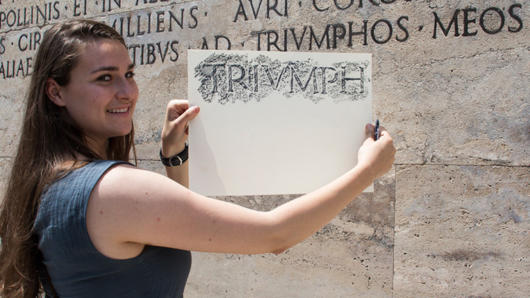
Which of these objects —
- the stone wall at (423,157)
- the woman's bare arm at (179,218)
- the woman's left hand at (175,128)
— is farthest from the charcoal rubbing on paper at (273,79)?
the stone wall at (423,157)

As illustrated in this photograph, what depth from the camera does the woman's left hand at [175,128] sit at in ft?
5.23

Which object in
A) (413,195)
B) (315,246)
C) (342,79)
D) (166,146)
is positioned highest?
(342,79)

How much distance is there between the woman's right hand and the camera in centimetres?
131

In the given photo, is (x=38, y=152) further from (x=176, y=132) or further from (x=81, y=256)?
(x=176, y=132)

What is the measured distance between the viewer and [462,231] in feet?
8.82

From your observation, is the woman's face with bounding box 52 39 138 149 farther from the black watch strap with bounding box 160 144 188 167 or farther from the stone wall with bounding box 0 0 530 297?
the stone wall with bounding box 0 0 530 297

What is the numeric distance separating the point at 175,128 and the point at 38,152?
0.47 meters

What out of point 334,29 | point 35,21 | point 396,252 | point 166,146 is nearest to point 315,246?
point 396,252

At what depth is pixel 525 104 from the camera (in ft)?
8.45

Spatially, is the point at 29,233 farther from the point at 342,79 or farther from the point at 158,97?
the point at 158,97

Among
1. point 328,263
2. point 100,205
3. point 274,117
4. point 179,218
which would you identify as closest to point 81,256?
point 100,205

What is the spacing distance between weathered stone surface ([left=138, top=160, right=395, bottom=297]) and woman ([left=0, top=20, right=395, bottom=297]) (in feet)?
5.27

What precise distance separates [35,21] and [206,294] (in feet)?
9.93

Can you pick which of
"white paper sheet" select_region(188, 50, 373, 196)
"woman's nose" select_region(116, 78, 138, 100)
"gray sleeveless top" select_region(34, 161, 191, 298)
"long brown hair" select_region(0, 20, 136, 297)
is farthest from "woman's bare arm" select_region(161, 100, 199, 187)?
"gray sleeveless top" select_region(34, 161, 191, 298)
